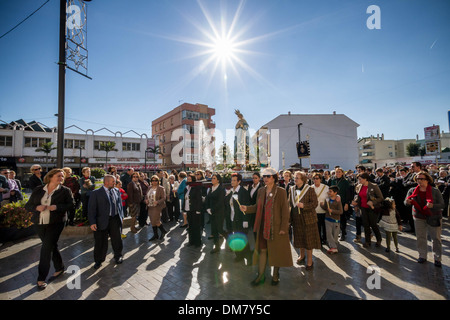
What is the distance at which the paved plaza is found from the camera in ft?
11.6

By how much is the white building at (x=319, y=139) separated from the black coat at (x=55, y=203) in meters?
39.3

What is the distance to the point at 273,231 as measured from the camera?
12.6 feet

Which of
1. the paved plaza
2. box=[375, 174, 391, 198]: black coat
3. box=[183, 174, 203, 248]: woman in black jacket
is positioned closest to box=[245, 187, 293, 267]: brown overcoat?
the paved plaza

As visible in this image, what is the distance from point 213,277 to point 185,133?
4747cm

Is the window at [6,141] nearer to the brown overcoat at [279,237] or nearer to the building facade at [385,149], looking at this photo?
the brown overcoat at [279,237]

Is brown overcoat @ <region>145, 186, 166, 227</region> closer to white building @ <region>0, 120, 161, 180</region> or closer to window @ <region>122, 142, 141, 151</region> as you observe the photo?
white building @ <region>0, 120, 161, 180</region>

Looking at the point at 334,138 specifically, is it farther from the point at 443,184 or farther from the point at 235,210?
the point at 235,210

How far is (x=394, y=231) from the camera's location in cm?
540

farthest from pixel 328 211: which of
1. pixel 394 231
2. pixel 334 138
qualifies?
pixel 334 138

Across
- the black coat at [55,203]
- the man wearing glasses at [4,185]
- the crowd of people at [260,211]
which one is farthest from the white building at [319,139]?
the black coat at [55,203]

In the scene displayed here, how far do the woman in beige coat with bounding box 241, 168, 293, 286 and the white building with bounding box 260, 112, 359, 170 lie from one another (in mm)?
38387

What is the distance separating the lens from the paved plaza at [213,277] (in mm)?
3541

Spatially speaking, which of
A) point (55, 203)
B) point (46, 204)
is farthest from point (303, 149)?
point (46, 204)
